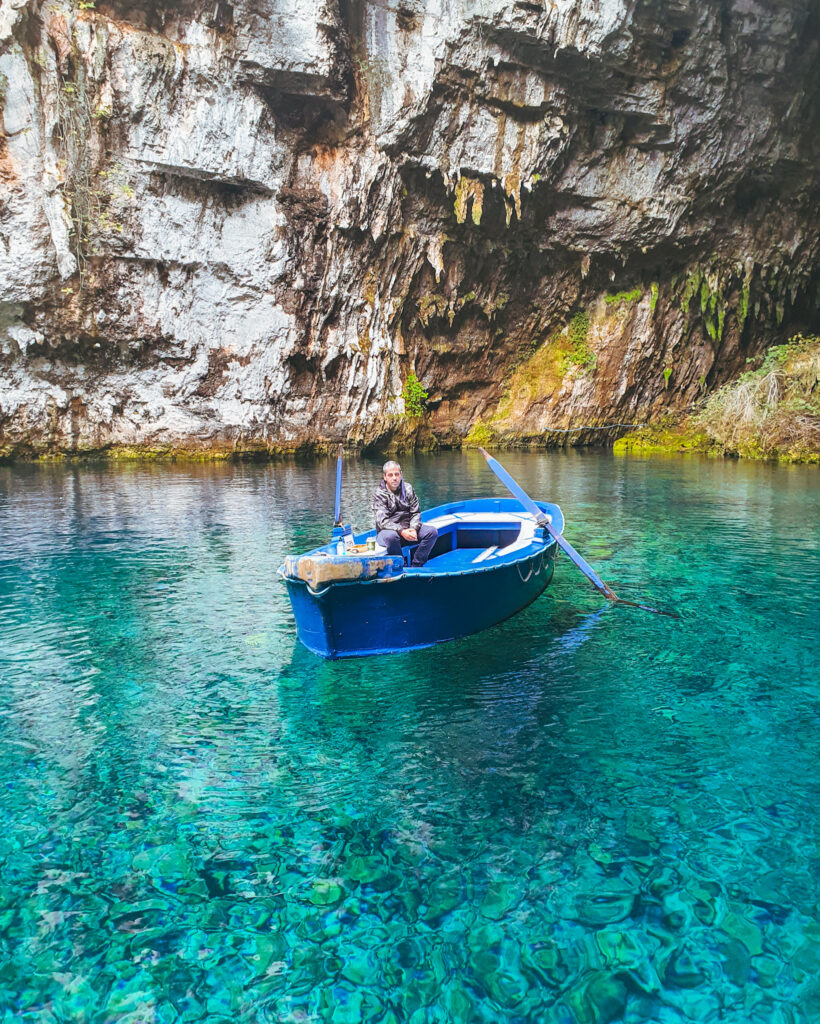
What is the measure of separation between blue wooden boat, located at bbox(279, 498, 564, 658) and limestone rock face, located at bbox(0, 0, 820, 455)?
21586mm

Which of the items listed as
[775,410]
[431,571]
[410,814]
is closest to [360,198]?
[775,410]

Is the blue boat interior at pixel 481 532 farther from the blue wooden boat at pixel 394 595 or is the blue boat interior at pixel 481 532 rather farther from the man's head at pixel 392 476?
the man's head at pixel 392 476

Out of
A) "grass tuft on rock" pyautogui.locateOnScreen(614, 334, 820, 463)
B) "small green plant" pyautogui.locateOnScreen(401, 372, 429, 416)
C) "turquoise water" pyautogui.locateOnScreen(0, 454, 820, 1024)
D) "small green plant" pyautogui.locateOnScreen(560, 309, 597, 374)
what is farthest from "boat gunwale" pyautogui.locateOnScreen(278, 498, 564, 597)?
"small green plant" pyautogui.locateOnScreen(560, 309, 597, 374)

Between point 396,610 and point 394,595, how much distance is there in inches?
7.6

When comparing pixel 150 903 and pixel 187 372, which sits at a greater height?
pixel 187 372

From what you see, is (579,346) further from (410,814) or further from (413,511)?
(410,814)

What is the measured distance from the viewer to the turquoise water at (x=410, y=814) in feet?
9.83

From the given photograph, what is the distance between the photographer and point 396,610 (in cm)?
636

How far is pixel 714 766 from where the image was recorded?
4660 mm

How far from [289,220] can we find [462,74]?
799 centimetres

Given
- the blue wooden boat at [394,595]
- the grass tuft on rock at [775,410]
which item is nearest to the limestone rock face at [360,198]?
the grass tuft on rock at [775,410]

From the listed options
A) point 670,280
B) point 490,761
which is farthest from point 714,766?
point 670,280

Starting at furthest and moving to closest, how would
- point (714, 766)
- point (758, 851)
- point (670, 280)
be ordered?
point (670, 280) → point (714, 766) → point (758, 851)

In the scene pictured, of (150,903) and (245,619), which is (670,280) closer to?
(245,619)
